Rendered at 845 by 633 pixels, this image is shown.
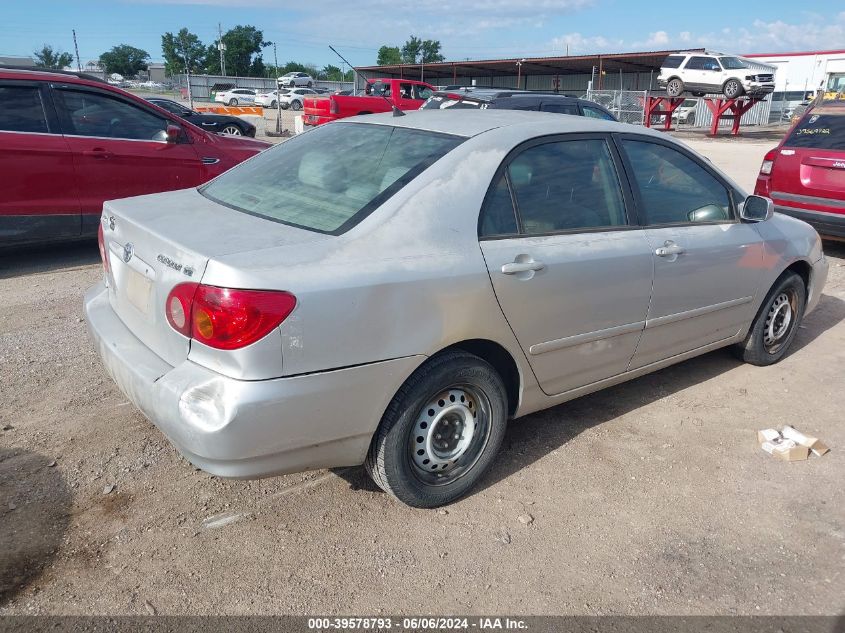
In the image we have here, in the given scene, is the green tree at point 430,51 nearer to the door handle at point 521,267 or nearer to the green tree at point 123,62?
the green tree at point 123,62

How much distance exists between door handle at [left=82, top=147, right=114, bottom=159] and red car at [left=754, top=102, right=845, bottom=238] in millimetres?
7069

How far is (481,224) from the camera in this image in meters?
2.99

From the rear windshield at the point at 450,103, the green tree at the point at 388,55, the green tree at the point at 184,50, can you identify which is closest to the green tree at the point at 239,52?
the green tree at the point at 184,50

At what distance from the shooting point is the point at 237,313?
2.38 m

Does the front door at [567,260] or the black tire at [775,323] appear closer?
the front door at [567,260]

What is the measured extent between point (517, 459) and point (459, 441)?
21.8 inches

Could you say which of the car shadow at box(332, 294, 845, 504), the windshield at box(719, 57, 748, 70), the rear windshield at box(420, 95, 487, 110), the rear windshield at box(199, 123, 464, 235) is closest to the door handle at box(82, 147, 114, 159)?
the rear windshield at box(199, 123, 464, 235)

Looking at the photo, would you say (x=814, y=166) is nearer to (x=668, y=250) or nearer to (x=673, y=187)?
(x=673, y=187)

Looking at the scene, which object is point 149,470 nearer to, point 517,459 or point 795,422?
point 517,459

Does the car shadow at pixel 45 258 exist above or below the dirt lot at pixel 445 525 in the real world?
below

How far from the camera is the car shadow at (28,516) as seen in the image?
259 cm

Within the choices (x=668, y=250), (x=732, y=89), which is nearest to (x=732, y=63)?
(x=732, y=89)

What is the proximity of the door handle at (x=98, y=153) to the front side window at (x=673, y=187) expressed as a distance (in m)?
5.01

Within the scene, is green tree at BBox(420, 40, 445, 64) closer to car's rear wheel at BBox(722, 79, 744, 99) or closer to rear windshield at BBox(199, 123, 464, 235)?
car's rear wheel at BBox(722, 79, 744, 99)
